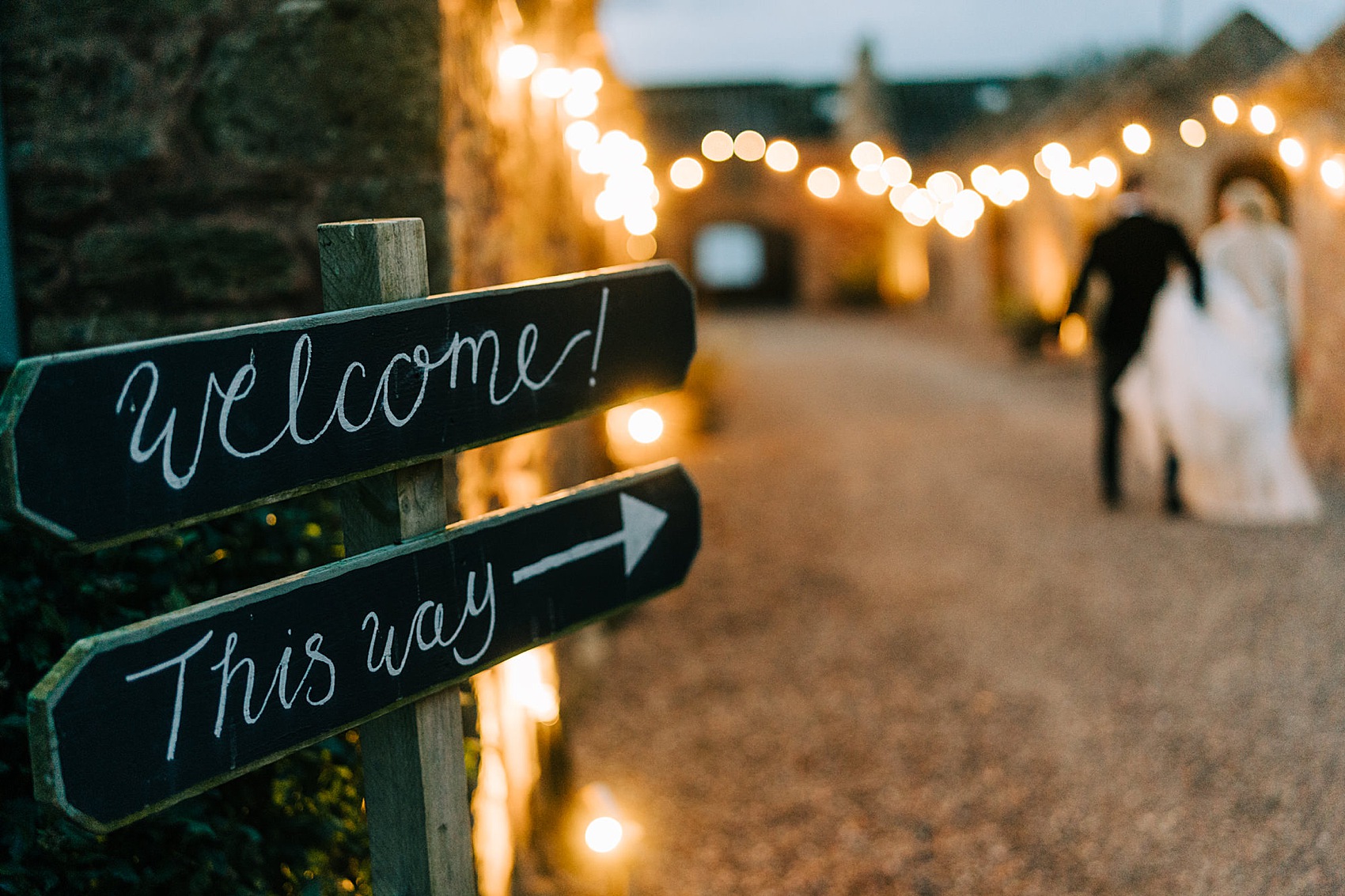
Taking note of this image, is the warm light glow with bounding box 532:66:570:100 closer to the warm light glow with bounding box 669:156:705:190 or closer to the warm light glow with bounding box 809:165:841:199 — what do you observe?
the warm light glow with bounding box 669:156:705:190

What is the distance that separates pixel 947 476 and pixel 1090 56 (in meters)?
17.1

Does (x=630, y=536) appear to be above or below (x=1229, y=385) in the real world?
above

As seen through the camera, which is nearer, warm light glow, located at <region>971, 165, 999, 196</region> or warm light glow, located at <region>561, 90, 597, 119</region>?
warm light glow, located at <region>561, 90, 597, 119</region>

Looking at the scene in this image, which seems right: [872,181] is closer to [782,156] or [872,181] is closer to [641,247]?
[641,247]

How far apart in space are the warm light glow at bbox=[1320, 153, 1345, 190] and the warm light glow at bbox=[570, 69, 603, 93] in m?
4.52

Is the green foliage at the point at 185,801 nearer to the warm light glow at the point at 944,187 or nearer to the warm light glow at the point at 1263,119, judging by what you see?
the warm light glow at the point at 1263,119

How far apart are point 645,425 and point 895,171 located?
3.75 meters

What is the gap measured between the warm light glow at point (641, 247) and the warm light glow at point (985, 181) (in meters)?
5.55

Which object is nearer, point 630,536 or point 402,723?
point 402,723

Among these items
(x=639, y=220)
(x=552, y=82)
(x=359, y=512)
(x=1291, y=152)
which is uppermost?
(x=552, y=82)

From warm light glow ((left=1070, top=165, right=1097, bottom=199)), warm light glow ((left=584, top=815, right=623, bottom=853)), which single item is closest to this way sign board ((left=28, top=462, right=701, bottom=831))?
warm light glow ((left=584, top=815, right=623, bottom=853))

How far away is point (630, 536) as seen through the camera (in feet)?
6.42

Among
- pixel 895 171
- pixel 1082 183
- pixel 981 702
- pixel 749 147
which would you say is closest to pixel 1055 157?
pixel 1082 183

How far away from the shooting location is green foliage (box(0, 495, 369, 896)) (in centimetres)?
167
